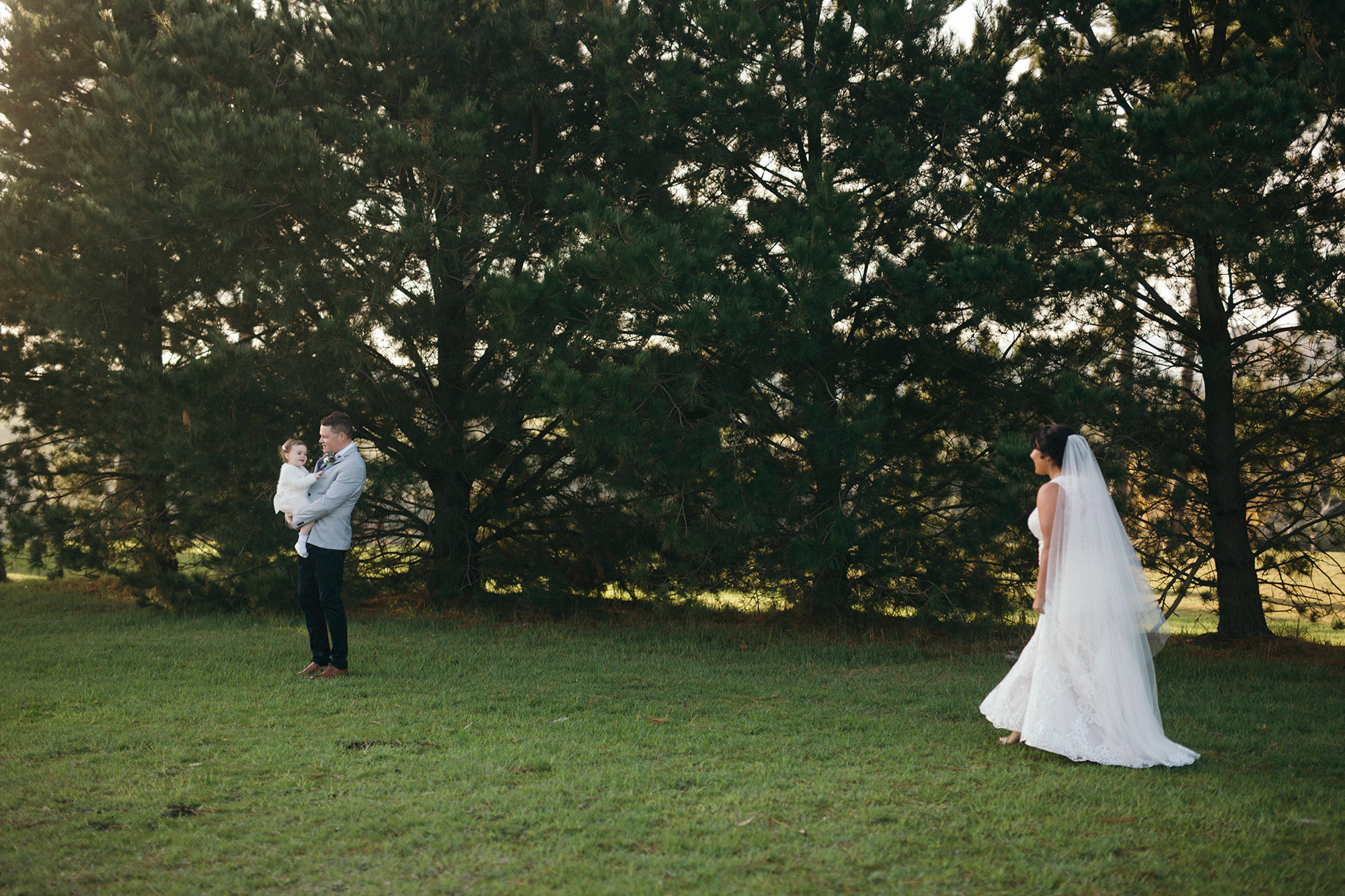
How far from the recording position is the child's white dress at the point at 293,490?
22.1ft

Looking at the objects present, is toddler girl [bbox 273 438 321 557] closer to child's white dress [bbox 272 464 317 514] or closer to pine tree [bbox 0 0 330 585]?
child's white dress [bbox 272 464 317 514]

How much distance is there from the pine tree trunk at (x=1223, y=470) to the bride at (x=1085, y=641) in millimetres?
4544

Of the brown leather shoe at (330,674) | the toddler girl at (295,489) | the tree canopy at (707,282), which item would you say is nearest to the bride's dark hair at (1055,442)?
the tree canopy at (707,282)

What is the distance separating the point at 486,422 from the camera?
10.1 meters

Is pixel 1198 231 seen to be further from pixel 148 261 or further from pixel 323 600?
pixel 148 261

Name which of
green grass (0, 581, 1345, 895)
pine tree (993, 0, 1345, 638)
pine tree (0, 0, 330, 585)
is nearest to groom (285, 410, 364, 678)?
green grass (0, 581, 1345, 895)

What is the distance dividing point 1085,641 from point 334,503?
513 centimetres

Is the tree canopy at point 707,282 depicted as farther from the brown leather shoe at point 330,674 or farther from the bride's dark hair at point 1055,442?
the brown leather shoe at point 330,674

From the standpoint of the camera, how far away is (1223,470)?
915 cm

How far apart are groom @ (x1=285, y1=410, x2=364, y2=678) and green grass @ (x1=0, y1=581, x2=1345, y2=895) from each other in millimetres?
336

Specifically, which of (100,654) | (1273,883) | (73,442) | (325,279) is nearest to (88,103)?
(73,442)

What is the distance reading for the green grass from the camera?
133 inches

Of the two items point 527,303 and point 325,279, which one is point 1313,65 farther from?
point 325,279

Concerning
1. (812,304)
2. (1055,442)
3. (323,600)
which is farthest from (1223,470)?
(323,600)
